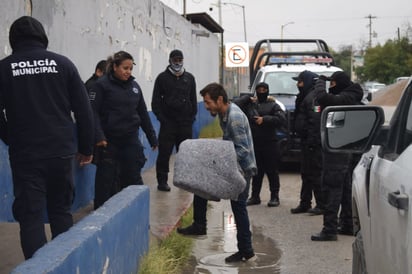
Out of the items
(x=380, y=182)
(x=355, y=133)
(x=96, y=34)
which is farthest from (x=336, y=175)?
(x=380, y=182)

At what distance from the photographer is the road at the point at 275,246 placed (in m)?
7.00

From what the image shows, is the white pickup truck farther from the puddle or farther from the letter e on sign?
the letter e on sign

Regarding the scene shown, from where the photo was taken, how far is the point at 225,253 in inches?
298

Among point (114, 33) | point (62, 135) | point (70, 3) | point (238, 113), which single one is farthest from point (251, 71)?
point (62, 135)

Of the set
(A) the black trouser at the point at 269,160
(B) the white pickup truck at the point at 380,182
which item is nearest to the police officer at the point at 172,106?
(A) the black trouser at the point at 269,160

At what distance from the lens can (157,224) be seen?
25.9 feet

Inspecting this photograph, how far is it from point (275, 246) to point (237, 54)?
15417 mm

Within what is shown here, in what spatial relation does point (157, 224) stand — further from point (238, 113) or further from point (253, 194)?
point (253, 194)

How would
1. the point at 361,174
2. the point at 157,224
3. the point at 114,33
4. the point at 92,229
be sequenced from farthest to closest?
the point at 114,33 < the point at 157,224 < the point at 361,174 < the point at 92,229

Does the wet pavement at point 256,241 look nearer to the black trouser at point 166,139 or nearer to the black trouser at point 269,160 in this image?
the black trouser at point 166,139

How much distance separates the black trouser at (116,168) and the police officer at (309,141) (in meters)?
2.32

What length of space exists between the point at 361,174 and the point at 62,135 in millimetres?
2020

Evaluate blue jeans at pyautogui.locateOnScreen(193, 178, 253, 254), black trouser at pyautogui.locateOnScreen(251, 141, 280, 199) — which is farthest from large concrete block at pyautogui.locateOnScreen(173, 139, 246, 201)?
black trouser at pyautogui.locateOnScreen(251, 141, 280, 199)

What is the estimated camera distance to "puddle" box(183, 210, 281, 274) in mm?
6891
